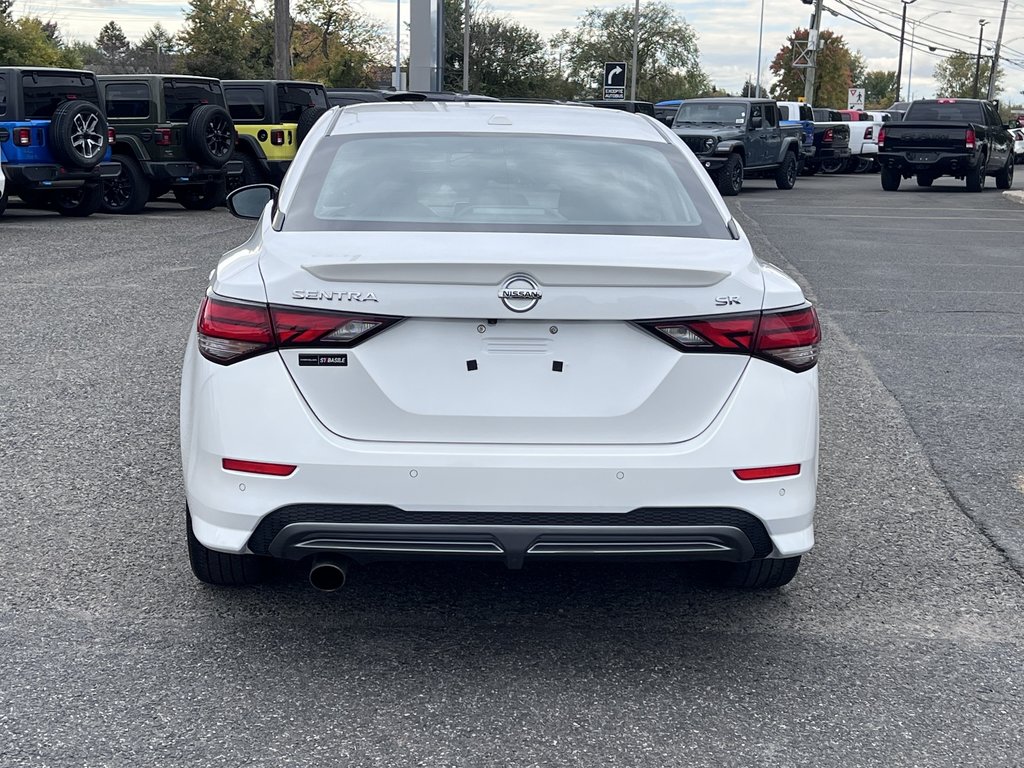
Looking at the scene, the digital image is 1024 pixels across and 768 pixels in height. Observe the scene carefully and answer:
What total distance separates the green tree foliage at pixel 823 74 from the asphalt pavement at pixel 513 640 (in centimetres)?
10028

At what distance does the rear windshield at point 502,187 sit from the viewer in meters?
4.08

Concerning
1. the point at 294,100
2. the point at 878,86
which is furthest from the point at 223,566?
the point at 878,86

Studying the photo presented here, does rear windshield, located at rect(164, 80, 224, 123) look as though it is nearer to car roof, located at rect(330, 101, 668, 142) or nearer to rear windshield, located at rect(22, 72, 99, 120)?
rear windshield, located at rect(22, 72, 99, 120)

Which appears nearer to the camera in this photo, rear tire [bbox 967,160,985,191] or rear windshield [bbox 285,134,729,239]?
rear windshield [bbox 285,134,729,239]

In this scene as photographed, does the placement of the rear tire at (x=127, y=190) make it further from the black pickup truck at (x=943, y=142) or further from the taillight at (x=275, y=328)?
the taillight at (x=275, y=328)

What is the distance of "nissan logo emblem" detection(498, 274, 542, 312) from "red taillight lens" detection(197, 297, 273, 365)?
0.64 metres

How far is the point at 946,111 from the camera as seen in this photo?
29469 mm

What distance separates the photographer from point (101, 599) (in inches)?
173

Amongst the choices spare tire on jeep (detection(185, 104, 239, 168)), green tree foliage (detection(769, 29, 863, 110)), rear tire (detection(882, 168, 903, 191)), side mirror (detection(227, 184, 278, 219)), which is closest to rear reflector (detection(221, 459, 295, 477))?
side mirror (detection(227, 184, 278, 219))

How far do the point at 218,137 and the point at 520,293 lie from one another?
17.2 metres

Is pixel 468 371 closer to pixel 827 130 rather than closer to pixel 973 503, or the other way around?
pixel 973 503

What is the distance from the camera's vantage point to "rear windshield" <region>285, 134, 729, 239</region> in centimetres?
408

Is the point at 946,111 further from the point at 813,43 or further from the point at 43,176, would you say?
the point at 813,43

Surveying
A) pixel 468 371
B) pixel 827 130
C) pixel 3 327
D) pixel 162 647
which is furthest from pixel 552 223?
pixel 827 130
